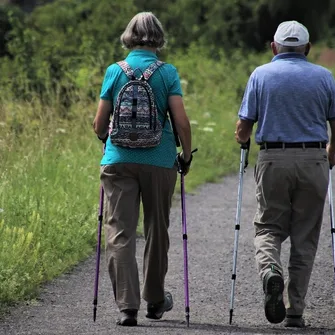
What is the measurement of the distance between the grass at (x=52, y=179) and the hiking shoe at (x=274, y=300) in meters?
1.69

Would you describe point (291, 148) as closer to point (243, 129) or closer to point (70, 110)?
point (243, 129)

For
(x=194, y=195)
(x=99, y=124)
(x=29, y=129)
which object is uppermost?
(x=99, y=124)

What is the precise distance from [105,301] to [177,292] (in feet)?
1.98

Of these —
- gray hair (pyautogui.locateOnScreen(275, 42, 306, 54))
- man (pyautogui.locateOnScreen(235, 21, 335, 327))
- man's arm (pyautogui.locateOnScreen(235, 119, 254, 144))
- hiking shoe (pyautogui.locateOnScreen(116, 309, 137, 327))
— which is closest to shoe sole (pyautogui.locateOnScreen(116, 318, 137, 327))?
hiking shoe (pyautogui.locateOnScreen(116, 309, 137, 327))

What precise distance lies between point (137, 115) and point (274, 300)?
127 centimetres

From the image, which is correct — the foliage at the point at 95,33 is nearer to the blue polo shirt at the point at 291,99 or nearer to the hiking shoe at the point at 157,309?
the hiking shoe at the point at 157,309

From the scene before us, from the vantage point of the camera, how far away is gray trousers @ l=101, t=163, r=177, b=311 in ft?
22.8

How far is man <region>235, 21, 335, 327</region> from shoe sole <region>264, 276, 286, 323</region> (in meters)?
0.11

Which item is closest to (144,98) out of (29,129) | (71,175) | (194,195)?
(71,175)

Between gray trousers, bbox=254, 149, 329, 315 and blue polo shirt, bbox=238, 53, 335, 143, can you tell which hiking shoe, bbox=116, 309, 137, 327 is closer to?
gray trousers, bbox=254, 149, 329, 315

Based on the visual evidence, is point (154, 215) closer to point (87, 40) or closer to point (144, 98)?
point (144, 98)

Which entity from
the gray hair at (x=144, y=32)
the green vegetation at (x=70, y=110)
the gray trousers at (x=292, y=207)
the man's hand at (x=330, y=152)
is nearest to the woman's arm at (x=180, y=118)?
the gray hair at (x=144, y=32)

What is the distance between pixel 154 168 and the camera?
272 inches

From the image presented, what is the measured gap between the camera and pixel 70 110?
14.5 metres
